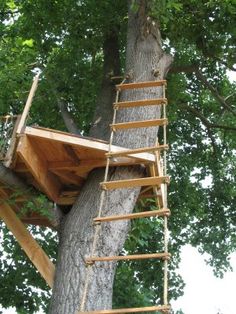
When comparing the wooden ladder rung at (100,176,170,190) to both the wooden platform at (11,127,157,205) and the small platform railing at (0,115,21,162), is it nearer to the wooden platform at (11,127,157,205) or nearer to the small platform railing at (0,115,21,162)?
the wooden platform at (11,127,157,205)

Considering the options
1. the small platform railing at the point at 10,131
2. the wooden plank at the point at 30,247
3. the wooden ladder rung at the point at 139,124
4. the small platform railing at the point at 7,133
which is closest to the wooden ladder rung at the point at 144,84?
the wooden ladder rung at the point at 139,124

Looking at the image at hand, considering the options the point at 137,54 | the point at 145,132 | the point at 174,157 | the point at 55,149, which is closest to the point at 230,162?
the point at 174,157

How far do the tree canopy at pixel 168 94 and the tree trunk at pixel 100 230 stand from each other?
1033 millimetres

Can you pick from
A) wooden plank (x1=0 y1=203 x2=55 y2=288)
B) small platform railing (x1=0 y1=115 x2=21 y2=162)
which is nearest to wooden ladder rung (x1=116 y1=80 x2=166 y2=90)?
small platform railing (x1=0 y1=115 x2=21 y2=162)

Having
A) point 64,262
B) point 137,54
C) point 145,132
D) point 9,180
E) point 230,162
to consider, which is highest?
point 230,162

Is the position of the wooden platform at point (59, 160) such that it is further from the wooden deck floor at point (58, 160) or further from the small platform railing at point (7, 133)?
the small platform railing at point (7, 133)

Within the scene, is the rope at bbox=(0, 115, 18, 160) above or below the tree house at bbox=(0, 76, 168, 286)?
above

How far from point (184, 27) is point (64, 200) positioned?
359 cm

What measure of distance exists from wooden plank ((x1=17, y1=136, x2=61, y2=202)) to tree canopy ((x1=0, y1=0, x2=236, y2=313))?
1.14 m

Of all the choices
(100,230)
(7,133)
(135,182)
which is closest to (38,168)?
(7,133)

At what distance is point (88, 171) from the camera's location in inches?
189

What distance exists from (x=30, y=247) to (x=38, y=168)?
76 centimetres

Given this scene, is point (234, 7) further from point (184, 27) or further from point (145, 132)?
point (145, 132)

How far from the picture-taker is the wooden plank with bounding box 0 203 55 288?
14.4ft
